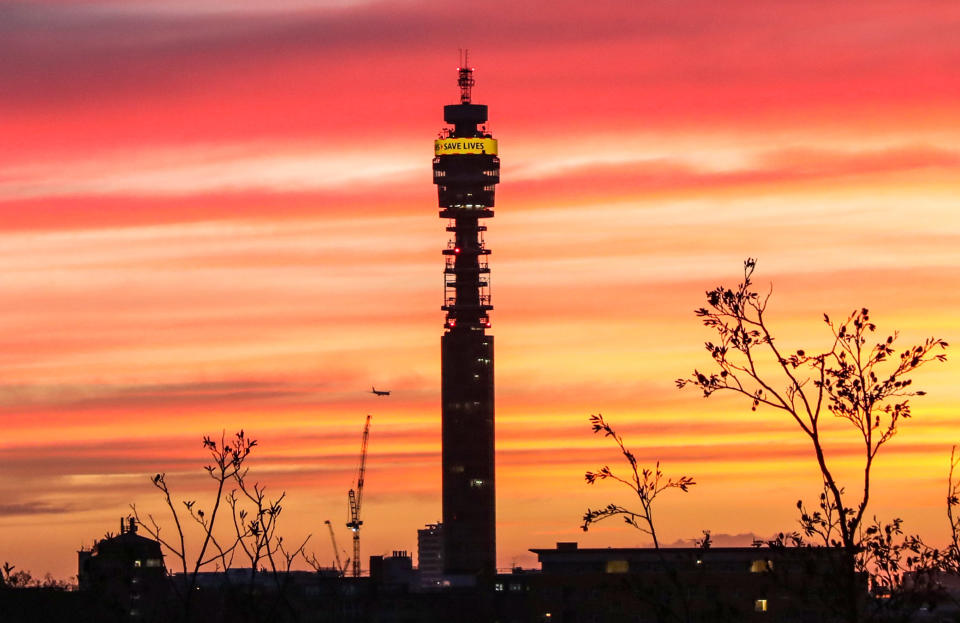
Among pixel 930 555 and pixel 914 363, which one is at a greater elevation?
pixel 914 363

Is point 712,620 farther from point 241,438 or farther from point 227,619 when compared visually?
point 227,619

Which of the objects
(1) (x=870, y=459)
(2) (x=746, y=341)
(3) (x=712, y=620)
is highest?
(2) (x=746, y=341)

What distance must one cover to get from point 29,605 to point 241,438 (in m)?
113

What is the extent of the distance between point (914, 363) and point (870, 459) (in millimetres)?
2689

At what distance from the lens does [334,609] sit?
195 metres

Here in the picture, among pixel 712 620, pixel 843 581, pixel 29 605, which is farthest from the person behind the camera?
pixel 29 605

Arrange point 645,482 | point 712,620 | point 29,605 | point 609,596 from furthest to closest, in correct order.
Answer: point 609,596 < point 29,605 < point 712,620 < point 645,482

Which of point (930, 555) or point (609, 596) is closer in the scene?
point (930, 555)

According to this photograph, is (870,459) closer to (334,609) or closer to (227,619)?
(227,619)

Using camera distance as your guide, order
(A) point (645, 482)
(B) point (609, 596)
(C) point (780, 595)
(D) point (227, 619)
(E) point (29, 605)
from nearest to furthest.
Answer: (A) point (645, 482)
(D) point (227, 619)
(E) point (29, 605)
(C) point (780, 595)
(B) point (609, 596)

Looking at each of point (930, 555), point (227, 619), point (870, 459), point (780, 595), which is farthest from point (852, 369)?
point (780, 595)

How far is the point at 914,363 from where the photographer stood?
42.1 metres

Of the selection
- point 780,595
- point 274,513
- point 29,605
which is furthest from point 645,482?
point 780,595

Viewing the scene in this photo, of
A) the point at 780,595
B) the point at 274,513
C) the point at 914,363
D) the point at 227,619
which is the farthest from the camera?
the point at 780,595
